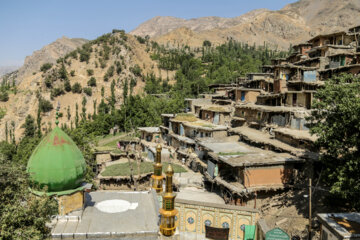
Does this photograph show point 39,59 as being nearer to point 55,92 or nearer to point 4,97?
point 4,97

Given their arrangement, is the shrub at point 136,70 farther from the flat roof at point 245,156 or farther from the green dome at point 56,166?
the green dome at point 56,166

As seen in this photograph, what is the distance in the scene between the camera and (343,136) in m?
15.0

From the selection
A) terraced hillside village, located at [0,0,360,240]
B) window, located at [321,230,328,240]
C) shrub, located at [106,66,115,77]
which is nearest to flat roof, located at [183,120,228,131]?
terraced hillside village, located at [0,0,360,240]

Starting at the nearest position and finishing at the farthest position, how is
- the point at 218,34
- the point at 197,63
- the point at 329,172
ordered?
the point at 329,172, the point at 197,63, the point at 218,34

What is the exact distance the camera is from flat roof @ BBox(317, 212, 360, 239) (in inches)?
443

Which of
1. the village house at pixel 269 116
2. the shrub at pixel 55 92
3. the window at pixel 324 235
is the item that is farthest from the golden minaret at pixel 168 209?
the shrub at pixel 55 92

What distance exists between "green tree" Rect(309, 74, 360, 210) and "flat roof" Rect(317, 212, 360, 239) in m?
1.17

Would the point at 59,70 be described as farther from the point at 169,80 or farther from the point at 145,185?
the point at 145,185

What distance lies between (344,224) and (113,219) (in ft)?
31.2

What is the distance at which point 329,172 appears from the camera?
616 inches

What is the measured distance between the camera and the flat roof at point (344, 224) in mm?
11244

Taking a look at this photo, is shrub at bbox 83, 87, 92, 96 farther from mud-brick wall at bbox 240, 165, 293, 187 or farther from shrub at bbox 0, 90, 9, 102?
mud-brick wall at bbox 240, 165, 293, 187

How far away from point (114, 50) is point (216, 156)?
267 feet

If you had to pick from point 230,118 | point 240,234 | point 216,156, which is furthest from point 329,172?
point 230,118
